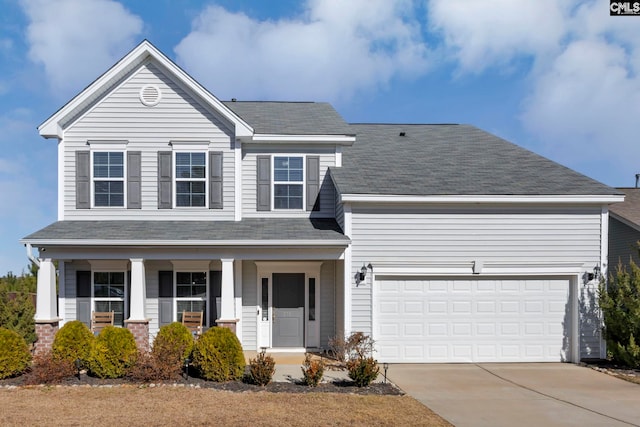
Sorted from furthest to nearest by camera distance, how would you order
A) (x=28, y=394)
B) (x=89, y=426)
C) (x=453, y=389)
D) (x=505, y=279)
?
(x=505, y=279) < (x=453, y=389) < (x=28, y=394) < (x=89, y=426)

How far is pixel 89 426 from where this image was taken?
813cm

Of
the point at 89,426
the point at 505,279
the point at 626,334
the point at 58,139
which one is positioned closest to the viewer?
the point at 89,426

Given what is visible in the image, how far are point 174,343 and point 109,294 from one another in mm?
4469

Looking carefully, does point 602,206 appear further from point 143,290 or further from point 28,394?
point 28,394

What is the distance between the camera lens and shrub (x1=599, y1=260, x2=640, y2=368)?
12688mm

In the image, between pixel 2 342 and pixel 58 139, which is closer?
pixel 2 342

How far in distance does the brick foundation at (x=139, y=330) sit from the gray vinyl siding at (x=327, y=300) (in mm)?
4534

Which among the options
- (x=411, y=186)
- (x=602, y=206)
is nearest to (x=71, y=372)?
(x=411, y=186)

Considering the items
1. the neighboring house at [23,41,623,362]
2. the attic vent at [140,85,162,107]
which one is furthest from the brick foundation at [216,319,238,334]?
the attic vent at [140,85,162,107]

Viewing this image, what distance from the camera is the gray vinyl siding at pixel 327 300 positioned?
1510 centimetres

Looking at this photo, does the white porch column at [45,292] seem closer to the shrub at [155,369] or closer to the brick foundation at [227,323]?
the shrub at [155,369]

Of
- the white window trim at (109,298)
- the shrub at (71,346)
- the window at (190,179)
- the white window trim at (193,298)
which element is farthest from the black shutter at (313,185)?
the shrub at (71,346)

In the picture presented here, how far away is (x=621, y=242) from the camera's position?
63.2ft

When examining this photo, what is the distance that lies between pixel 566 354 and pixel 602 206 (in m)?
3.76
